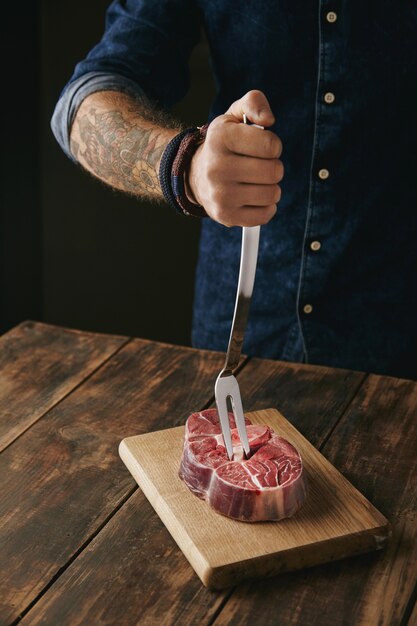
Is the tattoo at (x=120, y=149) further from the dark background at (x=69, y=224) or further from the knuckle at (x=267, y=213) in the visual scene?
Result: the dark background at (x=69, y=224)

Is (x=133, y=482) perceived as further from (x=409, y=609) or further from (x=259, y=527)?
(x=409, y=609)

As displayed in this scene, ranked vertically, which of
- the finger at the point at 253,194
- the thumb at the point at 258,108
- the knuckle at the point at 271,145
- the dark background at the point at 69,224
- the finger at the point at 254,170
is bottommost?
the dark background at the point at 69,224

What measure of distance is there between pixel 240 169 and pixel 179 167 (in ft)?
0.58

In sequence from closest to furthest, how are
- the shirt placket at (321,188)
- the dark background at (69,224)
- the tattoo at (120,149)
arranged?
the tattoo at (120,149) < the shirt placket at (321,188) < the dark background at (69,224)

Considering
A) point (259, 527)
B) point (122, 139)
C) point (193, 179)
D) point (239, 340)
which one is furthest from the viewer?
point (122, 139)

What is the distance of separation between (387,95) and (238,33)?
1.04 feet

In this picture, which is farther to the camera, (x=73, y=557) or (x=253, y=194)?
(x=253, y=194)

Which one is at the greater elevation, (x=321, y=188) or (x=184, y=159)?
(x=184, y=159)

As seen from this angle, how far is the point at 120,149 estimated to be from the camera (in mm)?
1535

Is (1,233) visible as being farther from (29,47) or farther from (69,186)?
(29,47)

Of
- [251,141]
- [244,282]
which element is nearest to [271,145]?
[251,141]

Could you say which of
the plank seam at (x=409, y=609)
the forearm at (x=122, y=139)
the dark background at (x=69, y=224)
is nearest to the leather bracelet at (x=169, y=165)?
the forearm at (x=122, y=139)

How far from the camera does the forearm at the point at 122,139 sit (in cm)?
148

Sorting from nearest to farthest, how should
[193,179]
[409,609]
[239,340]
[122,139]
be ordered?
1. [409,609]
2. [239,340]
3. [193,179]
4. [122,139]
